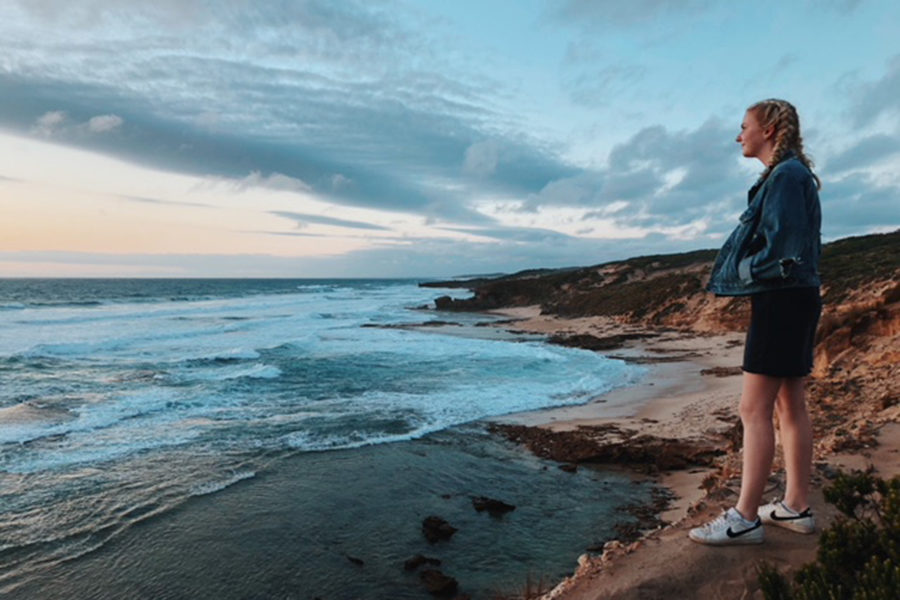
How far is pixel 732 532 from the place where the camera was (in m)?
3.26

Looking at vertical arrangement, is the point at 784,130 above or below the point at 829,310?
above

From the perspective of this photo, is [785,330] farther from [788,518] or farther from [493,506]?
[493,506]

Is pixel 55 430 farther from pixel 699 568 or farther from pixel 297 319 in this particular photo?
pixel 297 319

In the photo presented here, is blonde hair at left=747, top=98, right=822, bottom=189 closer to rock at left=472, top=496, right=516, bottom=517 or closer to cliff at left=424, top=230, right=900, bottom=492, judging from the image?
cliff at left=424, top=230, right=900, bottom=492

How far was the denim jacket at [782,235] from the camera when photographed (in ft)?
9.51

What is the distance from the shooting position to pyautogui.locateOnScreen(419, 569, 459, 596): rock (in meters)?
5.41

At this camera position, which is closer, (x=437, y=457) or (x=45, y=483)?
(x=45, y=483)

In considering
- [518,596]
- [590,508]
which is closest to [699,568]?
[518,596]

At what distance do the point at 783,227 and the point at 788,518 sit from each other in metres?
1.64

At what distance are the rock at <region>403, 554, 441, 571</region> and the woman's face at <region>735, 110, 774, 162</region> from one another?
4682 mm

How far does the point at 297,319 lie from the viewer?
A: 40.2m

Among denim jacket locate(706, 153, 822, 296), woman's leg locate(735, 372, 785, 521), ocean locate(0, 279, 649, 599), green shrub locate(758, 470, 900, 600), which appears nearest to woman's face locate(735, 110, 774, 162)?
denim jacket locate(706, 153, 822, 296)

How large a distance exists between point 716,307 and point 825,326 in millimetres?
16723

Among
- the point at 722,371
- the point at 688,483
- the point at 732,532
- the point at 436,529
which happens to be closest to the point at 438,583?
the point at 436,529
